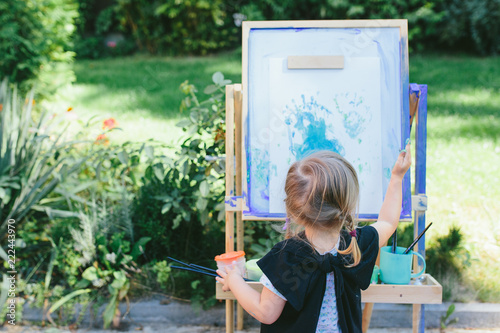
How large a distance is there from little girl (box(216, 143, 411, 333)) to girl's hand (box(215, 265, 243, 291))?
121 mm

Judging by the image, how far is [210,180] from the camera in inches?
115

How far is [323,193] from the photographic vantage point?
1.65 metres

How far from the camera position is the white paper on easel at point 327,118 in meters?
2.41

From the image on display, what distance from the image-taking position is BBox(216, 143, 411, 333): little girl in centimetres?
166

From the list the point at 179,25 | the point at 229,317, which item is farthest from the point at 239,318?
the point at 179,25

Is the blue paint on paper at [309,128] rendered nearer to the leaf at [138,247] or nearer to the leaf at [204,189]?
the leaf at [204,189]

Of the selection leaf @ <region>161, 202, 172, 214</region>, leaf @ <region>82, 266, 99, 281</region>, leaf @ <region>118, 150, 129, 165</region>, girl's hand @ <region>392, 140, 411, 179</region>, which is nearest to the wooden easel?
girl's hand @ <region>392, 140, 411, 179</region>

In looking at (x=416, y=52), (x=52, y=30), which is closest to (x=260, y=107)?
(x=52, y=30)

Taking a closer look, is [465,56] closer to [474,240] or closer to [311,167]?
[474,240]

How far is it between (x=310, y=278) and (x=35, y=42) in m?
4.51

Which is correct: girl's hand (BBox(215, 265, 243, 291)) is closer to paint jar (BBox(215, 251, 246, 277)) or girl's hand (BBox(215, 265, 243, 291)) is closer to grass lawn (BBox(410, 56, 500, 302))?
paint jar (BBox(215, 251, 246, 277))

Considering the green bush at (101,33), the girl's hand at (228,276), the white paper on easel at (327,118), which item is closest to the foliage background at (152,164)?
the white paper on easel at (327,118)

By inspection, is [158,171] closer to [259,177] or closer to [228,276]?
[259,177]

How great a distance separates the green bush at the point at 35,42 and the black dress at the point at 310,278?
4318mm
